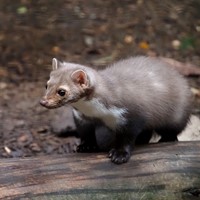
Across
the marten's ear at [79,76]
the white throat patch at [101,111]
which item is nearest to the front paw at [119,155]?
the white throat patch at [101,111]

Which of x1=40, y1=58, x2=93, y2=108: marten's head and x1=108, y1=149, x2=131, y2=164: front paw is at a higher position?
x1=40, y1=58, x2=93, y2=108: marten's head

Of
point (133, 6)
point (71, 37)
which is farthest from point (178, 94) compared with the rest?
point (133, 6)

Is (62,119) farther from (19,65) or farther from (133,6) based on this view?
(133,6)

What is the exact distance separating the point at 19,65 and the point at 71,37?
2.59ft

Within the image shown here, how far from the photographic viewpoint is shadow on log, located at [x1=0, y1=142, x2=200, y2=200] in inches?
139

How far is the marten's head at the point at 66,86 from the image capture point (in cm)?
354

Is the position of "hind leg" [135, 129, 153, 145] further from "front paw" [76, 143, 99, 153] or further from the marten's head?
the marten's head

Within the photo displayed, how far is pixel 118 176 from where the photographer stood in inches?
→ 146

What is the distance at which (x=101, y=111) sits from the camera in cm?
379

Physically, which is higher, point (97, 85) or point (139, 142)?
point (97, 85)

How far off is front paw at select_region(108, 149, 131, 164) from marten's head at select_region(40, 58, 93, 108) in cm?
43

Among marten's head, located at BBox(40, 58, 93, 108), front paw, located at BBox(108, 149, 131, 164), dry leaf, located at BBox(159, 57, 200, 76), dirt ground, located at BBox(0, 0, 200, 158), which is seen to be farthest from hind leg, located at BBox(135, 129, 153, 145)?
dry leaf, located at BBox(159, 57, 200, 76)

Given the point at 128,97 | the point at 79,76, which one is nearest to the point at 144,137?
the point at 128,97

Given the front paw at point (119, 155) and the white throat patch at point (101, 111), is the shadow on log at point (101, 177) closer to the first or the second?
the front paw at point (119, 155)
